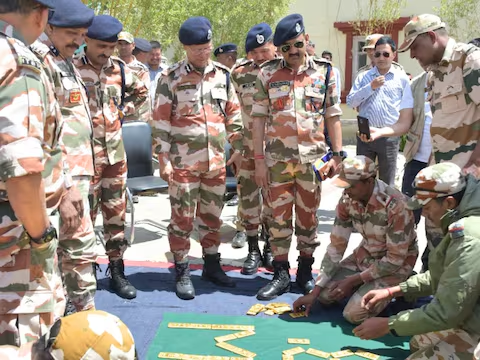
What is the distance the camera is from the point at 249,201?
5.39m

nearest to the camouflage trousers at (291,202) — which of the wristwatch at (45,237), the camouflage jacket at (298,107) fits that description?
the camouflage jacket at (298,107)

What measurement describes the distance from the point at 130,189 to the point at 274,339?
2694mm

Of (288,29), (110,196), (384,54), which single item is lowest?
(110,196)

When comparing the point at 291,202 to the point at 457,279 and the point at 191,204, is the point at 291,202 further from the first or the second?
the point at 457,279

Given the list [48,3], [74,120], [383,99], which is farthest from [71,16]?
[383,99]

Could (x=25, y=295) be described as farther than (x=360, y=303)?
No

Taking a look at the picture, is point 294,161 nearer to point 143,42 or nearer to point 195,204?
point 195,204

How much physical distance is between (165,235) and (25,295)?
4276mm

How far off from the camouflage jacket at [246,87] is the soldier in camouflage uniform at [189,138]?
0.95 m

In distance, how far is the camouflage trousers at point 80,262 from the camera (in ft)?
11.3

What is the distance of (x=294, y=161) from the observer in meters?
4.41

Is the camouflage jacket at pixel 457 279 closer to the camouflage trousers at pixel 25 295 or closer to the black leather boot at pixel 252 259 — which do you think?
the camouflage trousers at pixel 25 295

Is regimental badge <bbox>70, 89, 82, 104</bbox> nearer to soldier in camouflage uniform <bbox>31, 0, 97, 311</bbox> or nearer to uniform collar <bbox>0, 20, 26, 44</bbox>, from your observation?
soldier in camouflage uniform <bbox>31, 0, 97, 311</bbox>

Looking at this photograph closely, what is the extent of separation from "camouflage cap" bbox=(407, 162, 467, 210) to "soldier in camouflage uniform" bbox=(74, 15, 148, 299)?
2.41m
